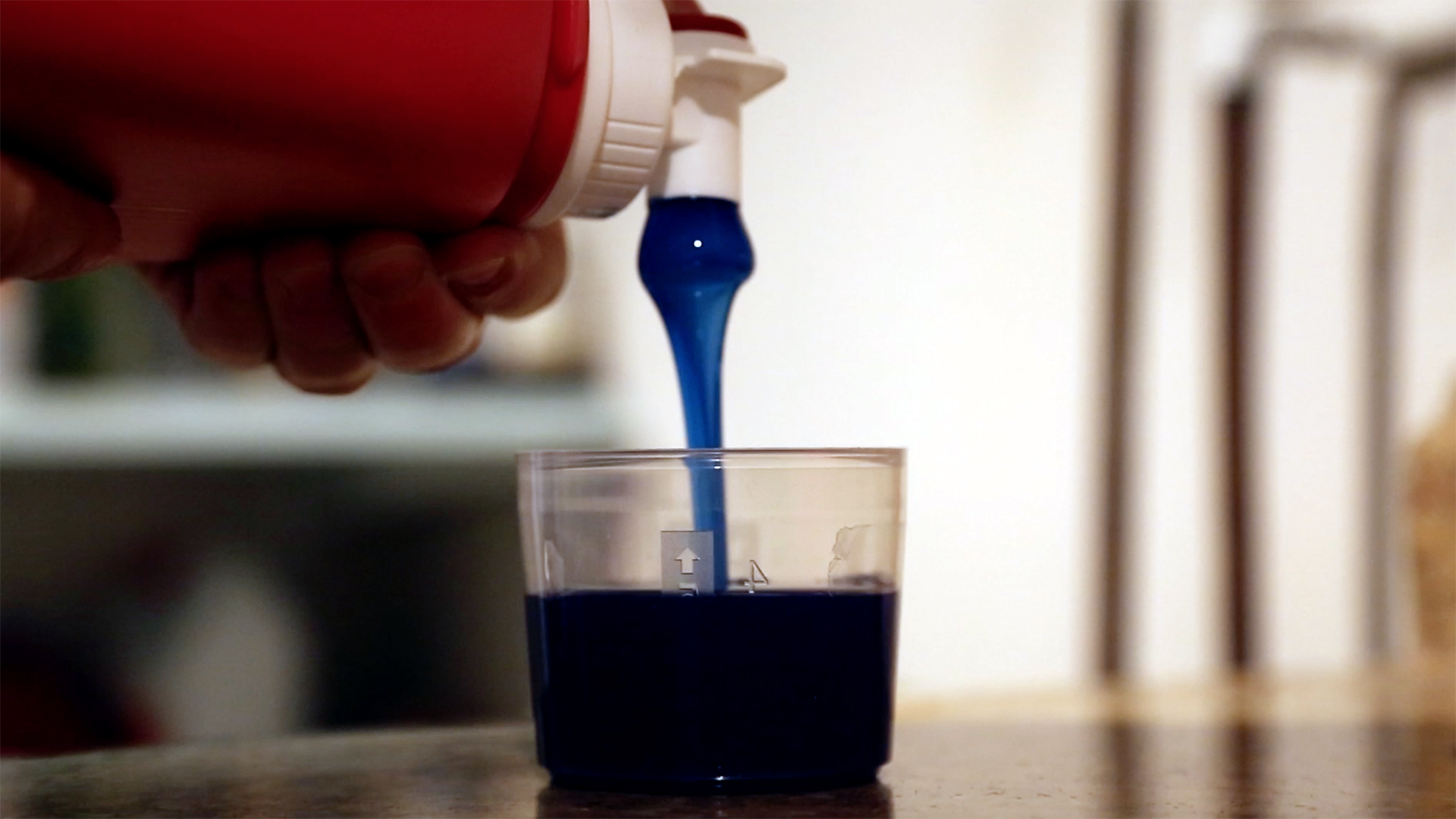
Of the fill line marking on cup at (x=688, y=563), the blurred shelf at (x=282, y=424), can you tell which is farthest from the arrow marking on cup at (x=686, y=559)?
the blurred shelf at (x=282, y=424)

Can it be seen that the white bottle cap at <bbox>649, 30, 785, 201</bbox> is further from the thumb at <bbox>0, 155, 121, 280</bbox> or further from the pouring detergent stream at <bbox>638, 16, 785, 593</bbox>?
the thumb at <bbox>0, 155, 121, 280</bbox>

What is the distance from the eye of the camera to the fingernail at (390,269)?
484mm

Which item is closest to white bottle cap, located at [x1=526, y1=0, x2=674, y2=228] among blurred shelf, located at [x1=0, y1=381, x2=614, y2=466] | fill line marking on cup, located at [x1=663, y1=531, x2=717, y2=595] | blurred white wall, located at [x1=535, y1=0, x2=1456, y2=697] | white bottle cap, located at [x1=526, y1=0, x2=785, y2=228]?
white bottle cap, located at [x1=526, y1=0, x2=785, y2=228]

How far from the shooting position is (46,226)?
15.5 inches

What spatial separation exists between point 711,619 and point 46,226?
0.22m

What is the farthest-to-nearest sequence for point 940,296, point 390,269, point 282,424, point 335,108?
point 940,296 < point 282,424 < point 390,269 < point 335,108

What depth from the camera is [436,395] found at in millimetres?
1134

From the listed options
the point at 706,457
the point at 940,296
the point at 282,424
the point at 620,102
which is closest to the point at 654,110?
the point at 620,102

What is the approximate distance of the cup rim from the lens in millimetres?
413

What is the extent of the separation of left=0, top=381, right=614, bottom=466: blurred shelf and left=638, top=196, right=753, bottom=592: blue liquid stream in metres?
0.66

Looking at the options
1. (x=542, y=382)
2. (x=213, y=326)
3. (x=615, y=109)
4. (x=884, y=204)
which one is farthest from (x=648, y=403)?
(x=615, y=109)

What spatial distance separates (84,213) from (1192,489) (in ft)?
4.41

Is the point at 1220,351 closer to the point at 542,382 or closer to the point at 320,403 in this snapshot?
the point at 542,382

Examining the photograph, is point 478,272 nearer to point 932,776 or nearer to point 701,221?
point 701,221
